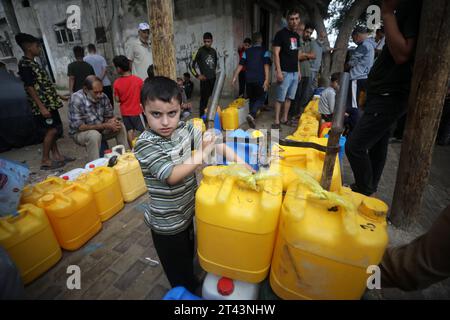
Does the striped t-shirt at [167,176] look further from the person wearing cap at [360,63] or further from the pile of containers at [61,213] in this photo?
the person wearing cap at [360,63]

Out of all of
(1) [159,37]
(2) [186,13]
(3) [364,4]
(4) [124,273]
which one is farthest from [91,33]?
(4) [124,273]

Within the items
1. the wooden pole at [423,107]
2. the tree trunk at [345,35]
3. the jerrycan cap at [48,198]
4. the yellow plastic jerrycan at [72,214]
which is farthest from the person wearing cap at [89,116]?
the tree trunk at [345,35]

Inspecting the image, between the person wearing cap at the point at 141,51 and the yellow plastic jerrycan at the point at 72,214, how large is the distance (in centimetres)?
299

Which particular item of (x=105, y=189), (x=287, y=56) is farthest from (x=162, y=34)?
(x=287, y=56)

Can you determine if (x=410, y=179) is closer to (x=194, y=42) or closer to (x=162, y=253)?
(x=162, y=253)

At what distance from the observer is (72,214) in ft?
6.60

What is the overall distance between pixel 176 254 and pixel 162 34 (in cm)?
222

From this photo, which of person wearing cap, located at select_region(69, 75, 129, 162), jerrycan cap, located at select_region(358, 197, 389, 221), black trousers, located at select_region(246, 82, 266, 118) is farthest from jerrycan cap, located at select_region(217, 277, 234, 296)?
black trousers, located at select_region(246, 82, 266, 118)

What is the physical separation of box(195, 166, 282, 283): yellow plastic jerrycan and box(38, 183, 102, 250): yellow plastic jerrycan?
1484 mm

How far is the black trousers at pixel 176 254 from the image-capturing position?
53.1 inches

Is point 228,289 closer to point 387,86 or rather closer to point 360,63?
point 387,86

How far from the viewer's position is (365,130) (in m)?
2.05

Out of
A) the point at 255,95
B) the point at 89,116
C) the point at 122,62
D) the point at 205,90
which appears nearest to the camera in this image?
the point at 89,116
